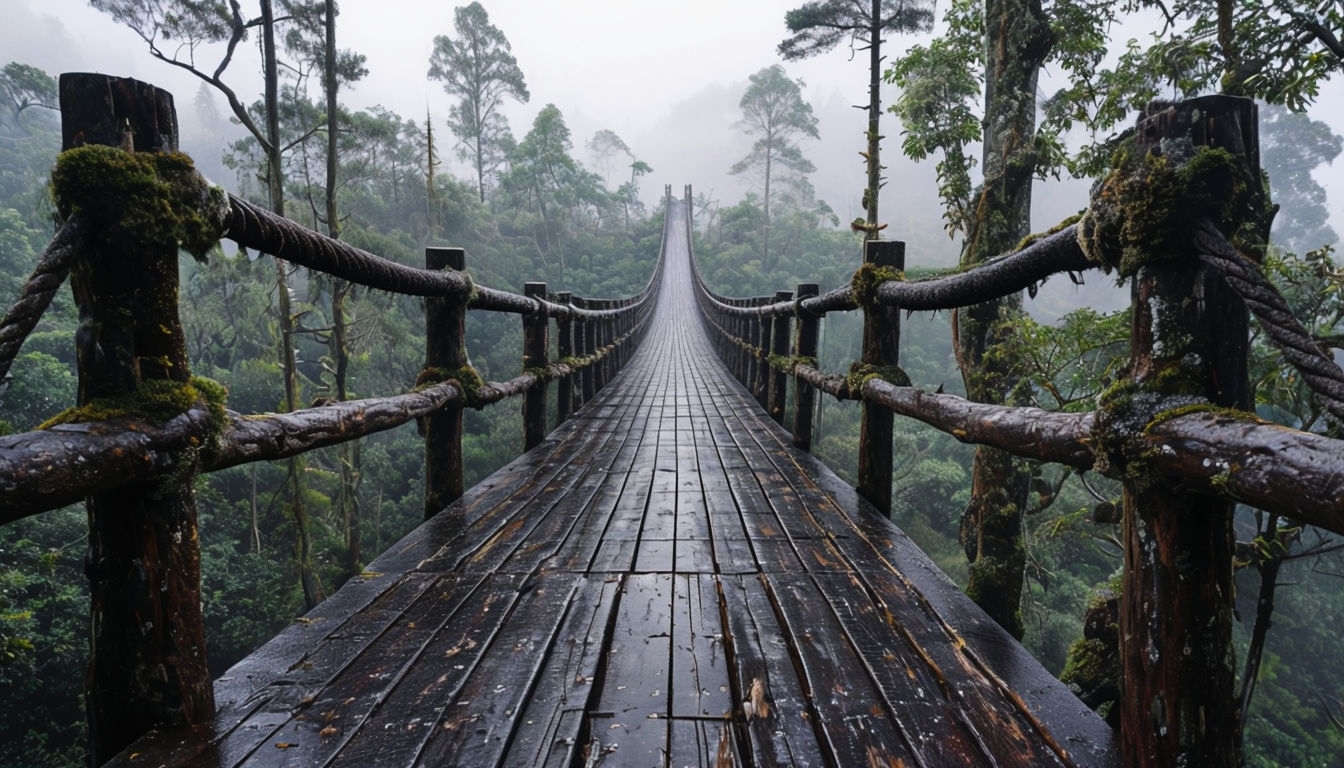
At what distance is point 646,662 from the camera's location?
137cm

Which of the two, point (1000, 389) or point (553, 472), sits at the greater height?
point (1000, 389)

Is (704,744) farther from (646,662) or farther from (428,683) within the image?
(428,683)

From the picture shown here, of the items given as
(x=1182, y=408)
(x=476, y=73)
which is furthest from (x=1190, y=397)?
(x=476, y=73)

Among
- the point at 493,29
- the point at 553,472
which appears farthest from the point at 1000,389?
the point at 493,29

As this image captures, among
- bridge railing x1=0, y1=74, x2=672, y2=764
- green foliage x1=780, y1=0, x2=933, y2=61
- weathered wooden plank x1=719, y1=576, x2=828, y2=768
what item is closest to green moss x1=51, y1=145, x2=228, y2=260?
bridge railing x1=0, y1=74, x2=672, y2=764

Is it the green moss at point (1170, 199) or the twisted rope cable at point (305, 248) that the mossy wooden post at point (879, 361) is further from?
the twisted rope cable at point (305, 248)

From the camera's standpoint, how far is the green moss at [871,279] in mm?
2336

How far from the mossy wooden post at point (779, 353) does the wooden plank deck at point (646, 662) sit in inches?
88.5

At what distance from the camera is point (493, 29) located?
102 feet

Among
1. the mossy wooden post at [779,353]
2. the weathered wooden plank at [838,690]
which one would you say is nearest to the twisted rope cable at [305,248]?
the weathered wooden plank at [838,690]

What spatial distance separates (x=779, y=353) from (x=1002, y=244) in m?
2.53

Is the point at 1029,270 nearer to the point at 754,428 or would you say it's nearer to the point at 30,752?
the point at 754,428

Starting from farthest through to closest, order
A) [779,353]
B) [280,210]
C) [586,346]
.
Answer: [280,210] → [586,346] → [779,353]

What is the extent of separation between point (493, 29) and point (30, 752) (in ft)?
105
